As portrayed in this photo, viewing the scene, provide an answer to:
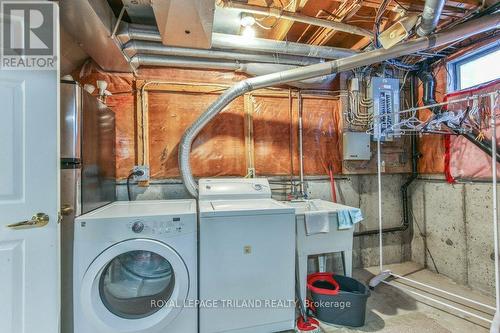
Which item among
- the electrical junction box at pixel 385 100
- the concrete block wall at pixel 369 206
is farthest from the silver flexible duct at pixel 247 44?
the concrete block wall at pixel 369 206

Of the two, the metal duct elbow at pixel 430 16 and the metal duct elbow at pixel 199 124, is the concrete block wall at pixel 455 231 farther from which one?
Result: the metal duct elbow at pixel 199 124

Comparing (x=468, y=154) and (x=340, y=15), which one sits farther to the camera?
Answer: (x=468, y=154)

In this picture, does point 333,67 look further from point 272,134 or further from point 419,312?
point 419,312

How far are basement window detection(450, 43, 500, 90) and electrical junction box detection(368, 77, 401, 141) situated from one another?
0.62 metres

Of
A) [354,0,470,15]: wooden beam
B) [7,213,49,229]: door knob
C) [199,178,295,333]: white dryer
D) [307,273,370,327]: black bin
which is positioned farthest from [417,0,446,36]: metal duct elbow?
[7,213,49,229]: door knob

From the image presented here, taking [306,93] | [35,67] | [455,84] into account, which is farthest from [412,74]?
[35,67]

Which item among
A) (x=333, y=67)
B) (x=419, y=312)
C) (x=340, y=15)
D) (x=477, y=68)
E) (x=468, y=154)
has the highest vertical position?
(x=340, y=15)

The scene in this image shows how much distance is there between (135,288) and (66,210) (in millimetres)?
781

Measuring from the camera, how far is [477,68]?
2.61m

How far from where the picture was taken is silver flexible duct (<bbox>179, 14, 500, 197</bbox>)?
2033 mm

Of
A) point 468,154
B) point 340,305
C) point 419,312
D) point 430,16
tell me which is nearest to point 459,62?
point 468,154

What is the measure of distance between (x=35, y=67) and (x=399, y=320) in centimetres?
318

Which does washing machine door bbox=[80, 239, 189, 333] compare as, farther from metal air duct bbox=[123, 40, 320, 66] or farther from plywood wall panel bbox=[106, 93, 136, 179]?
metal air duct bbox=[123, 40, 320, 66]

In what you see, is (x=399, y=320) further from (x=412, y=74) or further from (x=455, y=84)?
(x=412, y=74)
